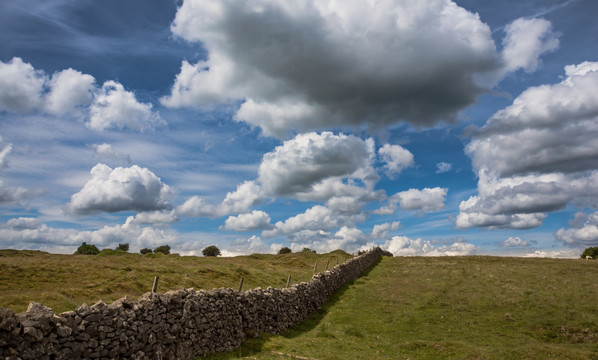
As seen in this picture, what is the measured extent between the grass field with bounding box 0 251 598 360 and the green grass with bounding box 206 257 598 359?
6 centimetres

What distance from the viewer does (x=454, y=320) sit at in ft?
77.9

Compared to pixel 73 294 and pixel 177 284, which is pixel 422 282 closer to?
pixel 177 284

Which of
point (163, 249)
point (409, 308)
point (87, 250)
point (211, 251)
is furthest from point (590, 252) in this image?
point (87, 250)

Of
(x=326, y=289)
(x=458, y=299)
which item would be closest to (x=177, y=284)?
(x=326, y=289)

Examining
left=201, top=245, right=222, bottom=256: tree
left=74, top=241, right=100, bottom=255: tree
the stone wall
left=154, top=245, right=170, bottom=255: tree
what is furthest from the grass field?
left=201, top=245, right=222, bottom=256: tree

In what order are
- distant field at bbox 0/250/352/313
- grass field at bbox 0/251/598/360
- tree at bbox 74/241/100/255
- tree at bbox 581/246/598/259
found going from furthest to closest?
tree at bbox 581/246/598/259 < tree at bbox 74/241/100/255 < distant field at bbox 0/250/352/313 < grass field at bbox 0/251/598/360

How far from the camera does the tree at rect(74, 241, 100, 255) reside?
69875 millimetres

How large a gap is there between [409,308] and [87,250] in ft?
211

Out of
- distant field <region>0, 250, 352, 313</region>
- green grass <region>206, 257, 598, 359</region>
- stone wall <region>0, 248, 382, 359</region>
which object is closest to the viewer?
stone wall <region>0, 248, 382, 359</region>

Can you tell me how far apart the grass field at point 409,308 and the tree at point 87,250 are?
148 feet

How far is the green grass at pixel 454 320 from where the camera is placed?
16.7 meters

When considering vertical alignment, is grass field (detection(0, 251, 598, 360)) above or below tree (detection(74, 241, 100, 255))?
below

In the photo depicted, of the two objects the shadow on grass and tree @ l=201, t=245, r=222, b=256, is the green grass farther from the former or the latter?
tree @ l=201, t=245, r=222, b=256

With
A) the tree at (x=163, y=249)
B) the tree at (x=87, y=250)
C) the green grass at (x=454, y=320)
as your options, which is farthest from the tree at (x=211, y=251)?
the green grass at (x=454, y=320)
